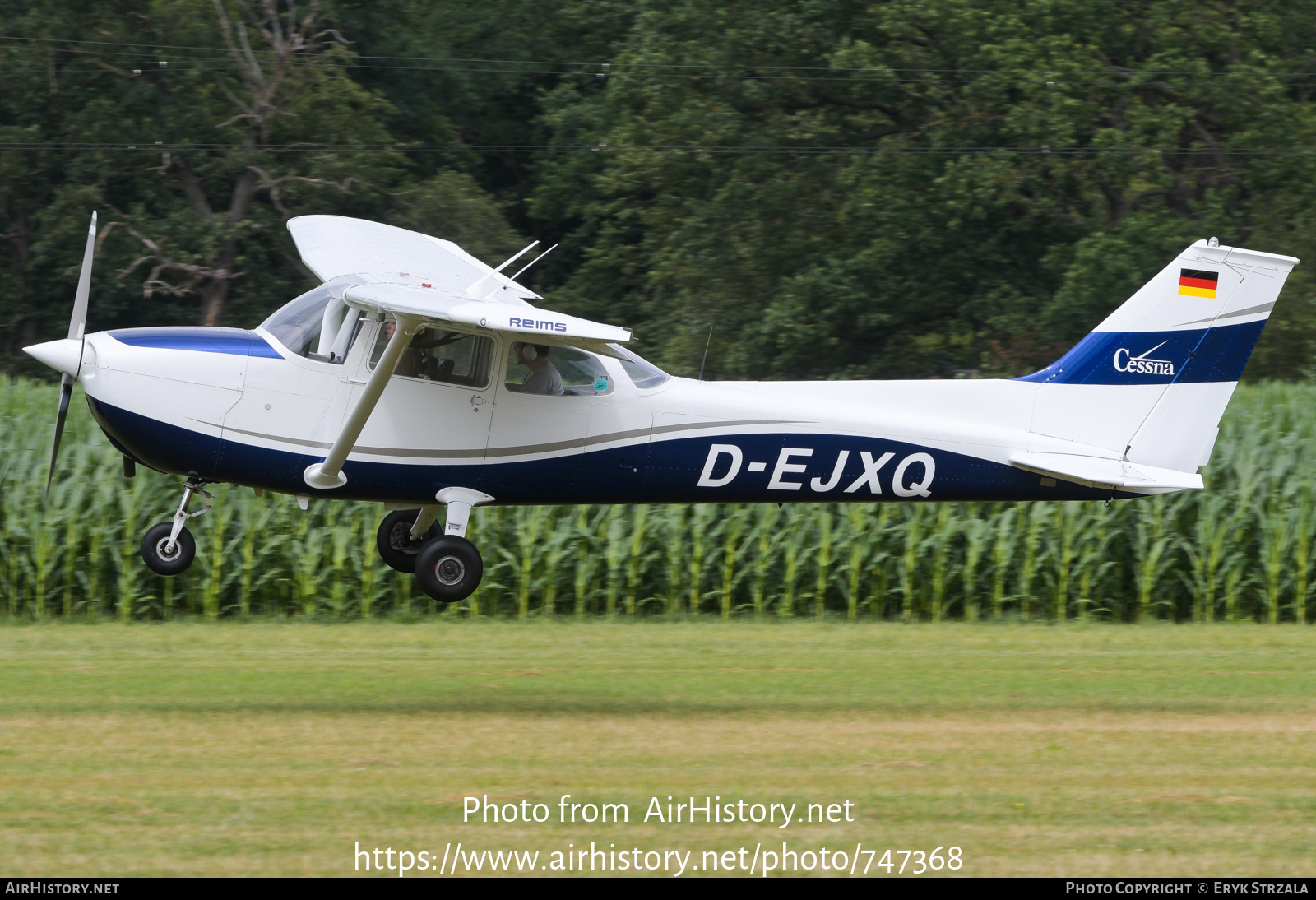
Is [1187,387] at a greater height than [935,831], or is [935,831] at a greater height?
[1187,387]

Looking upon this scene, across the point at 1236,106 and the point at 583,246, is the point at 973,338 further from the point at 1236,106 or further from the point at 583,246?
the point at 583,246

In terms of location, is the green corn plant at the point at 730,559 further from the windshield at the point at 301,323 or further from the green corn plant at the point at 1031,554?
the windshield at the point at 301,323

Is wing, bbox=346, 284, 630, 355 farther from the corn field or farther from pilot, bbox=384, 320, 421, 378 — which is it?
the corn field

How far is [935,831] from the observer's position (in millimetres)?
7727

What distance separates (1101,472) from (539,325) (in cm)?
443

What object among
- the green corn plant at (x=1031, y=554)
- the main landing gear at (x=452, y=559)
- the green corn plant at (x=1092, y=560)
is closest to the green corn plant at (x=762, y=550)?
the green corn plant at (x=1031, y=554)

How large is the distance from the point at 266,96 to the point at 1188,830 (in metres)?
28.6

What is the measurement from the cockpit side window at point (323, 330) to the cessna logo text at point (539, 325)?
1.67 m

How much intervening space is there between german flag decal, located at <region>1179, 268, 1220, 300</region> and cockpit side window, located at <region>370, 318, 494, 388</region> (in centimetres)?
507

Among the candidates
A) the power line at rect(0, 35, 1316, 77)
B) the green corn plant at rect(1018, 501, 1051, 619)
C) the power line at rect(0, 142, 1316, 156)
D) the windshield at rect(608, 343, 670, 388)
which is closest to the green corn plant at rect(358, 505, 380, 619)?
the windshield at rect(608, 343, 670, 388)

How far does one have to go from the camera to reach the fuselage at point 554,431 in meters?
9.52

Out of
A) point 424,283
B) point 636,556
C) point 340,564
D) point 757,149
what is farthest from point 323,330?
point 757,149

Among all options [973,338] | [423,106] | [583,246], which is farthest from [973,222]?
[423,106]

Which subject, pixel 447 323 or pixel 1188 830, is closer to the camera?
pixel 1188 830
